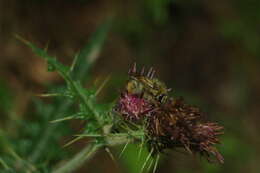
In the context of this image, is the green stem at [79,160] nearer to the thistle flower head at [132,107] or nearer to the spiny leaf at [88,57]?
the thistle flower head at [132,107]

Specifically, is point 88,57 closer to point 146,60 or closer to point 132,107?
point 132,107

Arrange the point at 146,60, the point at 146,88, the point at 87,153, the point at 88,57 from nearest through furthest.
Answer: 1. the point at 146,88
2. the point at 87,153
3. the point at 88,57
4. the point at 146,60

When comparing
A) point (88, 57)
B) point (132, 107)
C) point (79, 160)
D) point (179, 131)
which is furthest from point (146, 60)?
point (179, 131)

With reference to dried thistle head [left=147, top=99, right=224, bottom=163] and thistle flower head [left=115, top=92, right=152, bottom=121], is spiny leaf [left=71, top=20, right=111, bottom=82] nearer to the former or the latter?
thistle flower head [left=115, top=92, right=152, bottom=121]

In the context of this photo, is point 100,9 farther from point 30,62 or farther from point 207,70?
point 207,70

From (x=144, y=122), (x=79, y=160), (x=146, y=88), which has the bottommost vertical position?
(x=79, y=160)

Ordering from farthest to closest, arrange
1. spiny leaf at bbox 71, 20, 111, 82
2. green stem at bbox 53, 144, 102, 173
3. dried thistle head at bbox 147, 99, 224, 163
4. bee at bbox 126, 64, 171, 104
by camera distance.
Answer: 1. spiny leaf at bbox 71, 20, 111, 82
2. green stem at bbox 53, 144, 102, 173
3. bee at bbox 126, 64, 171, 104
4. dried thistle head at bbox 147, 99, 224, 163

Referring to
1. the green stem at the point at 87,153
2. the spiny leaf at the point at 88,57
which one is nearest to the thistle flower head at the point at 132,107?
the green stem at the point at 87,153

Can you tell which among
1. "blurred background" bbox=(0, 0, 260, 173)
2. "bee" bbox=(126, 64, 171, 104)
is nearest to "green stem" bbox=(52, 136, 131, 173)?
"bee" bbox=(126, 64, 171, 104)

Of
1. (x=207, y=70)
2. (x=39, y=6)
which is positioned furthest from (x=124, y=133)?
(x=207, y=70)
